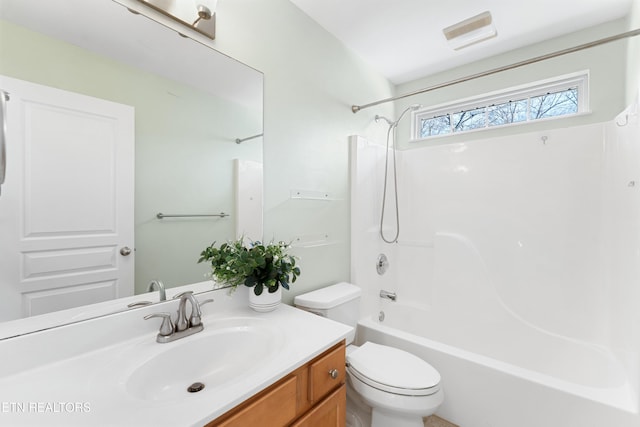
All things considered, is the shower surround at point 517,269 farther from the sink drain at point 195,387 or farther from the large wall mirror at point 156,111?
the sink drain at point 195,387

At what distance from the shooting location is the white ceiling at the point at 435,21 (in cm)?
167

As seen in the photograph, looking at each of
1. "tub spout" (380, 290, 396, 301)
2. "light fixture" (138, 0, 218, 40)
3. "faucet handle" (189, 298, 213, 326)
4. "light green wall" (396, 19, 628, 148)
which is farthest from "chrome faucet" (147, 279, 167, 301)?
"light green wall" (396, 19, 628, 148)

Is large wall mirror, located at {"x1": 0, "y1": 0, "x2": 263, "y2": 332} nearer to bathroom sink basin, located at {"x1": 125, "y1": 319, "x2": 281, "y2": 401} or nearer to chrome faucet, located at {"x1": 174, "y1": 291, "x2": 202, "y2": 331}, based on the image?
chrome faucet, located at {"x1": 174, "y1": 291, "x2": 202, "y2": 331}

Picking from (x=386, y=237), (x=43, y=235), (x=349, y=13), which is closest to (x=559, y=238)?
(x=386, y=237)

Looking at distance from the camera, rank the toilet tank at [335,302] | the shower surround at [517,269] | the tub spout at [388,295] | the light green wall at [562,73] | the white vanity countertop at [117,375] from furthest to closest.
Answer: the tub spout at [388,295] < the light green wall at [562,73] < the toilet tank at [335,302] < the shower surround at [517,269] < the white vanity countertop at [117,375]

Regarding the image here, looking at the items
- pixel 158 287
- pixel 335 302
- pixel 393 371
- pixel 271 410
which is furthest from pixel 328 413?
pixel 158 287

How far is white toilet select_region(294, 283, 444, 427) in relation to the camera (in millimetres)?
1268

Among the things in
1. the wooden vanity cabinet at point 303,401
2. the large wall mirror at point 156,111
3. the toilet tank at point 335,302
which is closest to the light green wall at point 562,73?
the toilet tank at point 335,302

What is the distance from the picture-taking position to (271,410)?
83cm

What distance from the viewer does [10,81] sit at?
825 mm

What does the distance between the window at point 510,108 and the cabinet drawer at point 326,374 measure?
2.21m

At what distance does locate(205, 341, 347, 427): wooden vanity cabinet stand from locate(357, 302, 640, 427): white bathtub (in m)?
0.78

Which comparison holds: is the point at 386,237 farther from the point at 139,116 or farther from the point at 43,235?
the point at 43,235

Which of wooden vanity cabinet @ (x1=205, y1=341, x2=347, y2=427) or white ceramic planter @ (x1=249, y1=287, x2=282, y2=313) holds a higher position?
white ceramic planter @ (x1=249, y1=287, x2=282, y2=313)
